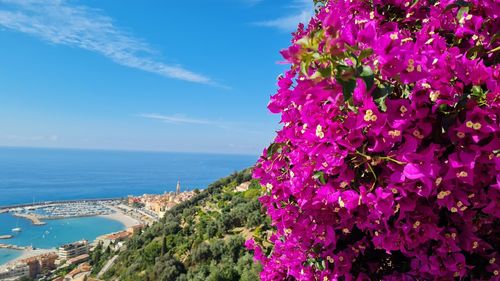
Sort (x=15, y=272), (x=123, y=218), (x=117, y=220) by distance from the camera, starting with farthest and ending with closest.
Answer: (x=123, y=218) → (x=117, y=220) → (x=15, y=272)

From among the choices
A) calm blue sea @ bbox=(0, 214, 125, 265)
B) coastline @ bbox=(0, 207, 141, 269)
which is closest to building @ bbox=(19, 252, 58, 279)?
coastline @ bbox=(0, 207, 141, 269)

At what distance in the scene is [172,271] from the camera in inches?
579

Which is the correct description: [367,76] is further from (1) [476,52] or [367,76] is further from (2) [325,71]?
(1) [476,52]

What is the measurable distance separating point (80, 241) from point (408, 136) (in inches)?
1894

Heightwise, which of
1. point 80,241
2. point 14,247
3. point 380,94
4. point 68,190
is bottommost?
point 14,247

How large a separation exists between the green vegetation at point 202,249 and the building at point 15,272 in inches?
497

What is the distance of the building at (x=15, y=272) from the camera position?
29719mm

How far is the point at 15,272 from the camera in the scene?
1201 inches

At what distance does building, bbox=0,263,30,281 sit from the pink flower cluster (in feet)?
117

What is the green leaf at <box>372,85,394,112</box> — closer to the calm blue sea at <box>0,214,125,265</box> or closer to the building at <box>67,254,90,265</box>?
the building at <box>67,254,90,265</box>

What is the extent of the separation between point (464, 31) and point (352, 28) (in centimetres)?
52

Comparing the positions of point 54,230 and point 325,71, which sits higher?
point 325,71

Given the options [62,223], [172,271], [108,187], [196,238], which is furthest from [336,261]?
[108,187]

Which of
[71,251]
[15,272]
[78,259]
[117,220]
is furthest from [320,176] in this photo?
[117,220]
